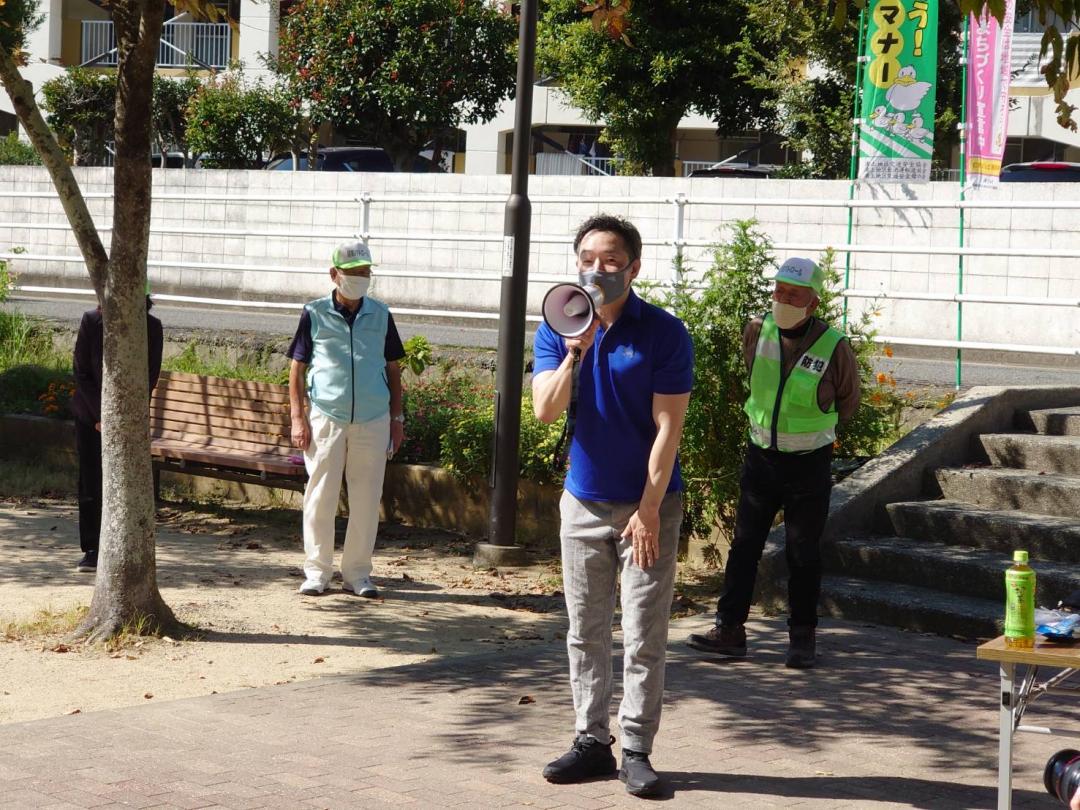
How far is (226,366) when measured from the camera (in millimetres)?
13023

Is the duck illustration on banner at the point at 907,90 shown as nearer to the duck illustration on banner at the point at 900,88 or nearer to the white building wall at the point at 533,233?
the duck illustration on banner at the point at 900,88

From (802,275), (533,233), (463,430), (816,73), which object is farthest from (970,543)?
(816,73)

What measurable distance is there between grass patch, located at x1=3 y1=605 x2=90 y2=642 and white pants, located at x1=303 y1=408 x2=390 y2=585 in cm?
135

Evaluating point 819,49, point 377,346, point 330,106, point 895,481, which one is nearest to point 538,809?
point 377,346

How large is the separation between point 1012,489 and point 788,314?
2.46 m

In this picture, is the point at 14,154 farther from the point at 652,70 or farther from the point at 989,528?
the point at 989,528

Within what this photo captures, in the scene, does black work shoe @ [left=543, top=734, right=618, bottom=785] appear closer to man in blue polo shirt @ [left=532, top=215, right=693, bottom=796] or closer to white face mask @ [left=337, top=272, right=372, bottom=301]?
man in blue polo shirt @ [left=532, top=215, right=693, bottom=796]

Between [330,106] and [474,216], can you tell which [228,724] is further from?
[330,106]

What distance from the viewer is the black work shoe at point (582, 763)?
5.05 m

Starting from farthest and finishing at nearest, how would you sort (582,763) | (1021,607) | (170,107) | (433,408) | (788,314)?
(170,107) → (433,408) → (788,314) → (582,763) → (1021,607)

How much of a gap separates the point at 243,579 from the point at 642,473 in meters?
4.32

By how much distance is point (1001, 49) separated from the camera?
12.5 metres

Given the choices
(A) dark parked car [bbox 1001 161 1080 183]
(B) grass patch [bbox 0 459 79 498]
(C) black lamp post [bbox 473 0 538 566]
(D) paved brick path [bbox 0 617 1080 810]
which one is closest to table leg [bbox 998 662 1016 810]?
(D) paved brick path [bbox 0 617 1080 810]

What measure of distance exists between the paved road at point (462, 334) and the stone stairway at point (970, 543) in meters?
1.42
